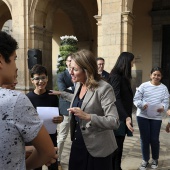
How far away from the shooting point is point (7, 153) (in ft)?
3.38

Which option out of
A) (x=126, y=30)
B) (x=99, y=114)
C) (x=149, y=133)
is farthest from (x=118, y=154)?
(x=126, y=30)

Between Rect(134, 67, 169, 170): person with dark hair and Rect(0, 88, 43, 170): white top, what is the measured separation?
9.35ft

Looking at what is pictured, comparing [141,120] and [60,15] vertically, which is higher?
[60,15]

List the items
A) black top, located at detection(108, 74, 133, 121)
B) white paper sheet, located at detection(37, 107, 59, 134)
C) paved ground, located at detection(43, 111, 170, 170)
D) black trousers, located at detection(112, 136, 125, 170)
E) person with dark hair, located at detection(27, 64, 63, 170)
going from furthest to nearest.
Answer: paved ground, located at detection(43, 111, 170, 170), black trousers, located at detection(112, 136, 125, 170), black top, located at detection(108, 74, 133, 121), person with dark hair, located at detection(27, 64, 63, 170), white paper sheet, located at detection(37, 107, 59, 134)

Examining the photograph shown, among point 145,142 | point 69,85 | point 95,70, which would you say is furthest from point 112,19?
point 95,70

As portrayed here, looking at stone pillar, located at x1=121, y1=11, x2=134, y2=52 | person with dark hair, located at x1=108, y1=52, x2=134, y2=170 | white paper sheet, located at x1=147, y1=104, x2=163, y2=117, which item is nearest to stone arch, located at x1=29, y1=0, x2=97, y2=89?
stone pillar, located at x1=121, y1=11, x2=134, y2=52

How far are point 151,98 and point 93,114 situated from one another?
2.02 metres

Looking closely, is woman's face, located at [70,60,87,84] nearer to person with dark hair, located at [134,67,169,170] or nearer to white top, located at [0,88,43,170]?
white top, located at [0,88,43,170]

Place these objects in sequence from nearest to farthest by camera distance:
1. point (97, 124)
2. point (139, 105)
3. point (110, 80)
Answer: point (97, 124) → point (110, 80) → point (139, 105)

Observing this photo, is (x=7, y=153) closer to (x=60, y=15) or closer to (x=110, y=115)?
(x=110, y=115)

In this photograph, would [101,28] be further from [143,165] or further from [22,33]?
[143,165]

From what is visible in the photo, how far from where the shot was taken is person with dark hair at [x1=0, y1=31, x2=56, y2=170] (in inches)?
39.7

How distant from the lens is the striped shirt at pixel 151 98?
12.2ft

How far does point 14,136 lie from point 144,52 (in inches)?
439
